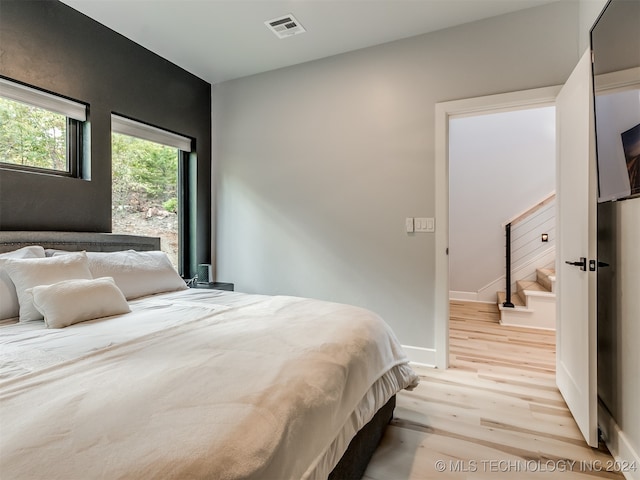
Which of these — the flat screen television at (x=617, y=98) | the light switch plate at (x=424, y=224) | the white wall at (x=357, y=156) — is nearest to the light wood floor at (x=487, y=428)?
the white wall at (x=357, y=156)

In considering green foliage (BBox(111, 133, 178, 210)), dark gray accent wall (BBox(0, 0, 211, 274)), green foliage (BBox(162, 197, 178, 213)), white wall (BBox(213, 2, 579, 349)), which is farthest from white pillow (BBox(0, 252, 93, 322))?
white wall (BBox(213, 2, 579, 349))

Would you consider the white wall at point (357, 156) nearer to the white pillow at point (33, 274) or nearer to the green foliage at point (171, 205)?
the green foliage at point (171, 205)

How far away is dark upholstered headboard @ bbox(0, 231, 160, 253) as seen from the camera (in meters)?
2.01

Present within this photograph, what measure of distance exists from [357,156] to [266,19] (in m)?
1.27

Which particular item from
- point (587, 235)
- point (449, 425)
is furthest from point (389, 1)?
point (449, 425)

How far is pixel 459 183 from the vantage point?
5.21 m

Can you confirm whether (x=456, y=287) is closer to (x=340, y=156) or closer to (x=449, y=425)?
(x=340, y=156)

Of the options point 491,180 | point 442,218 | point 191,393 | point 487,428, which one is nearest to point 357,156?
point 442,218

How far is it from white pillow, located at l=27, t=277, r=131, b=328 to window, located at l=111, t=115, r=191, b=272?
1297 mm

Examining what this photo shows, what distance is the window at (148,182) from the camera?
289cm

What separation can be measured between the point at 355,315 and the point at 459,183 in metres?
4.25

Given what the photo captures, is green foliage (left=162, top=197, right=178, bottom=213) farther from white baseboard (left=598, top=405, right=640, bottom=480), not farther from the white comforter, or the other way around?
white baseboard (left=598, top=405, right=640, bottom=480)

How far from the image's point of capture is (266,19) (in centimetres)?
257

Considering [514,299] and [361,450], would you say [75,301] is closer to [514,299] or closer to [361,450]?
[361,450]
